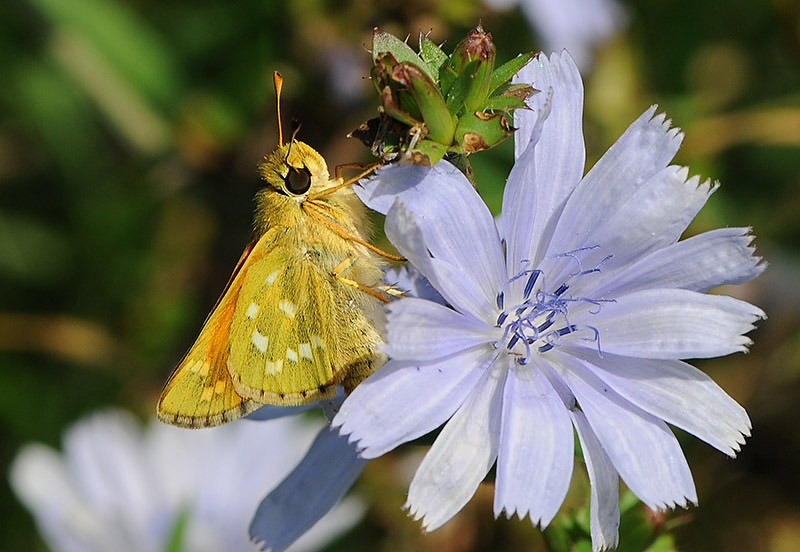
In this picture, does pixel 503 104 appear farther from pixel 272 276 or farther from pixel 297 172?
pixel 272 276

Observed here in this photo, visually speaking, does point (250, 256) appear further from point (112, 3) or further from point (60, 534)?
point (112, 3)

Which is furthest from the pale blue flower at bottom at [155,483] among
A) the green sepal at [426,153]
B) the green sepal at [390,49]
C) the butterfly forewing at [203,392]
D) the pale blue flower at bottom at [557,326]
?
the green sepal at [390,49]

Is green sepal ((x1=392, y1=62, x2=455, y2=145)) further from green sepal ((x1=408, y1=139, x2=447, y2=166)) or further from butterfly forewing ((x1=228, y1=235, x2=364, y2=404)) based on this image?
butterfly forewing ((x1=228, y1=235, x2=364, y2=404))

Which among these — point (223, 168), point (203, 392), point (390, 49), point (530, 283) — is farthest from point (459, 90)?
point (223, 168)

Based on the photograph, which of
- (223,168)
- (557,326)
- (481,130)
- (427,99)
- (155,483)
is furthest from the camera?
(223,168)

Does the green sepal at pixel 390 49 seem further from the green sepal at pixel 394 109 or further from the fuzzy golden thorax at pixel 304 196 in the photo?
the fuzzy golden thorax at pixel 304 196

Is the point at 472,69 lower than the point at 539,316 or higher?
higher
